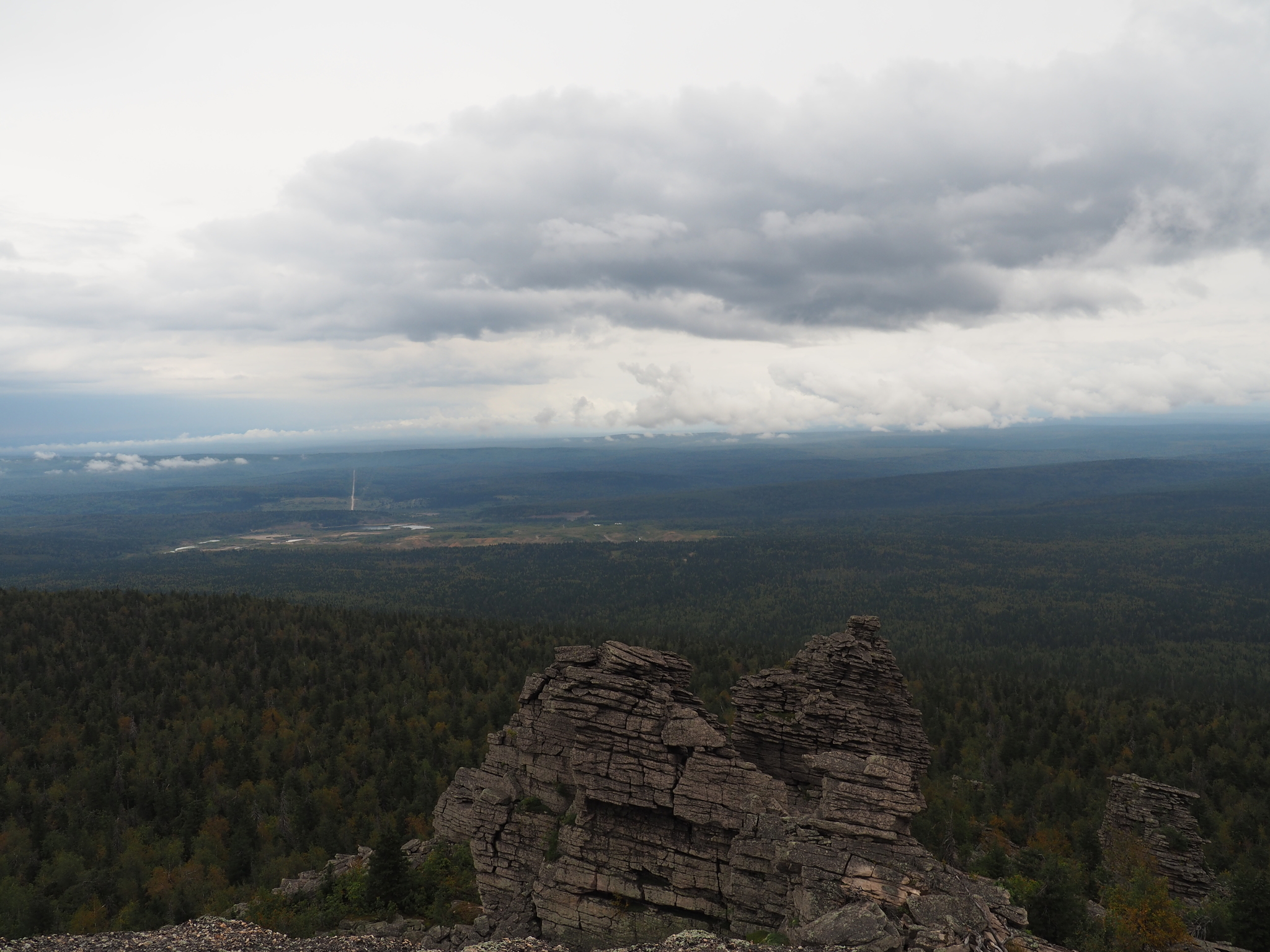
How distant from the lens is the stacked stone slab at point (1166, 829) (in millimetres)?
51594

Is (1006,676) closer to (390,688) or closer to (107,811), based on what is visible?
(390,688)

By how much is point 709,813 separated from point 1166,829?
4484 centimetres

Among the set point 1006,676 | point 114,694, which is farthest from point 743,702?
point 1006,676

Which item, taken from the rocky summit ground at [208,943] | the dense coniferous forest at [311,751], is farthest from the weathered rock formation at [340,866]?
the rocky summit ground at [208,943]

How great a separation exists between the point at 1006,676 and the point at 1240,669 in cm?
8430

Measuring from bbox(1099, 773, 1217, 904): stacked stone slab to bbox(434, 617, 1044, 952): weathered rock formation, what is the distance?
25.9 meters

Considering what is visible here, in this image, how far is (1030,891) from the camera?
39.9m

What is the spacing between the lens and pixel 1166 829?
52.6 metres

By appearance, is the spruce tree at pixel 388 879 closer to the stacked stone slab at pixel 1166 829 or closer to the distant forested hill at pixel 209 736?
the distant forested hill at pixel 209 736

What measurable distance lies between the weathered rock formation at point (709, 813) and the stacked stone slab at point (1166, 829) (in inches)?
1019

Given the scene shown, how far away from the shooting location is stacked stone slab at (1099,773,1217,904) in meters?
51.6

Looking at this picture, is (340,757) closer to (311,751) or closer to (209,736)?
(311,751)

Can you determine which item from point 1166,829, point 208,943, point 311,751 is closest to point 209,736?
point 311,751

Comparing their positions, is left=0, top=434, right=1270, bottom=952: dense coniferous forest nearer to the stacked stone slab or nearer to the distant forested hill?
the distant forested hill
